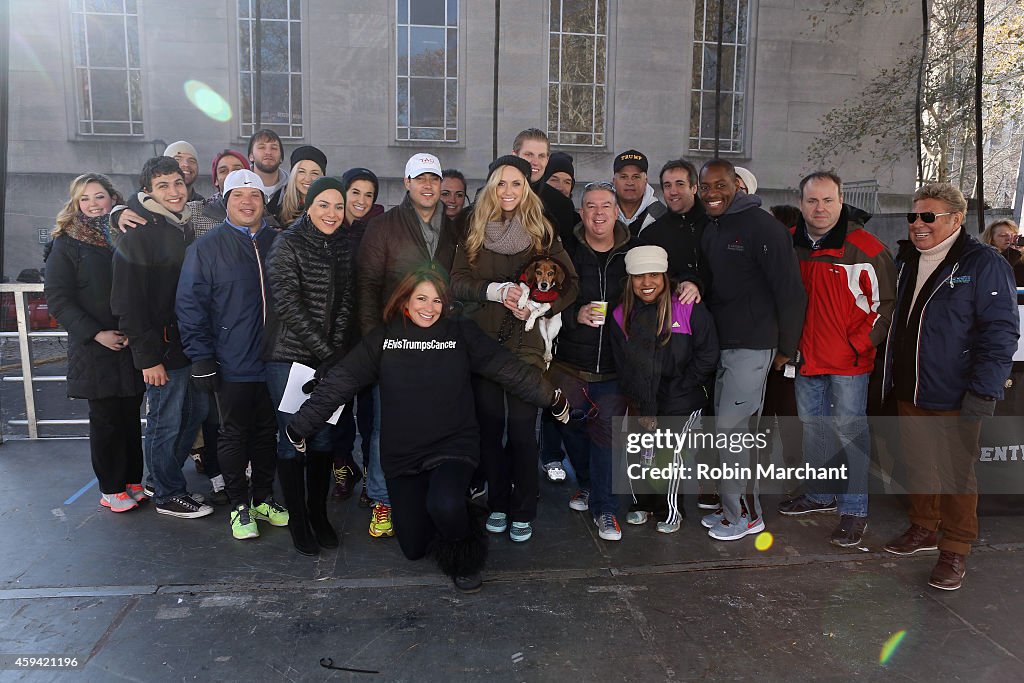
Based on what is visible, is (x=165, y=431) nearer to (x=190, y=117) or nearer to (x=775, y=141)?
(x=190, y=117)

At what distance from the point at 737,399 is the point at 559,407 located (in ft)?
3.29

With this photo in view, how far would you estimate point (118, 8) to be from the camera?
30.6ft

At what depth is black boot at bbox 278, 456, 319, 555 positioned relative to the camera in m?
3.58

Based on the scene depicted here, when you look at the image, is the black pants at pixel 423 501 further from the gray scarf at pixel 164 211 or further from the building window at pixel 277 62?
the building window at pixel 277 62

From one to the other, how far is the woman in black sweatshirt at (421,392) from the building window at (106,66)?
7822 mm

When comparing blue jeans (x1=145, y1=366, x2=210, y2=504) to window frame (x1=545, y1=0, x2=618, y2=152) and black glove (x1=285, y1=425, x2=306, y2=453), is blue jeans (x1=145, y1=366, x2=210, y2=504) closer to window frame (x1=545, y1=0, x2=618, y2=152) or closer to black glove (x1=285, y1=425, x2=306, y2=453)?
black glove (x1=285, y1=425, x2=306, y2=453)

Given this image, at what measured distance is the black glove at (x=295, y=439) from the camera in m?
3.44

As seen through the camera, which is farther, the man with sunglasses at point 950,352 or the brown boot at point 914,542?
the brown boot at point 914,542

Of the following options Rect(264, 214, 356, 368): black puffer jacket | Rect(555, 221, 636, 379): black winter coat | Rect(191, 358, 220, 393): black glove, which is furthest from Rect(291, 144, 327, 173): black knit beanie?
Rect(555, 221, 636, 379): black winter coat

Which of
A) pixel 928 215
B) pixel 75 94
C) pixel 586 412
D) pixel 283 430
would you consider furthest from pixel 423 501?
pixel 75 94

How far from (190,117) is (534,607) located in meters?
7.99

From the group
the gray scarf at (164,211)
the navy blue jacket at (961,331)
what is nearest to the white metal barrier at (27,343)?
the gray scarf at (164,211)

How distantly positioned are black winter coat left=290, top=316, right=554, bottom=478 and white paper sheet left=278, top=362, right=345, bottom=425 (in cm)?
9

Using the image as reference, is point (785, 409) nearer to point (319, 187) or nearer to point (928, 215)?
point (928, 215)
